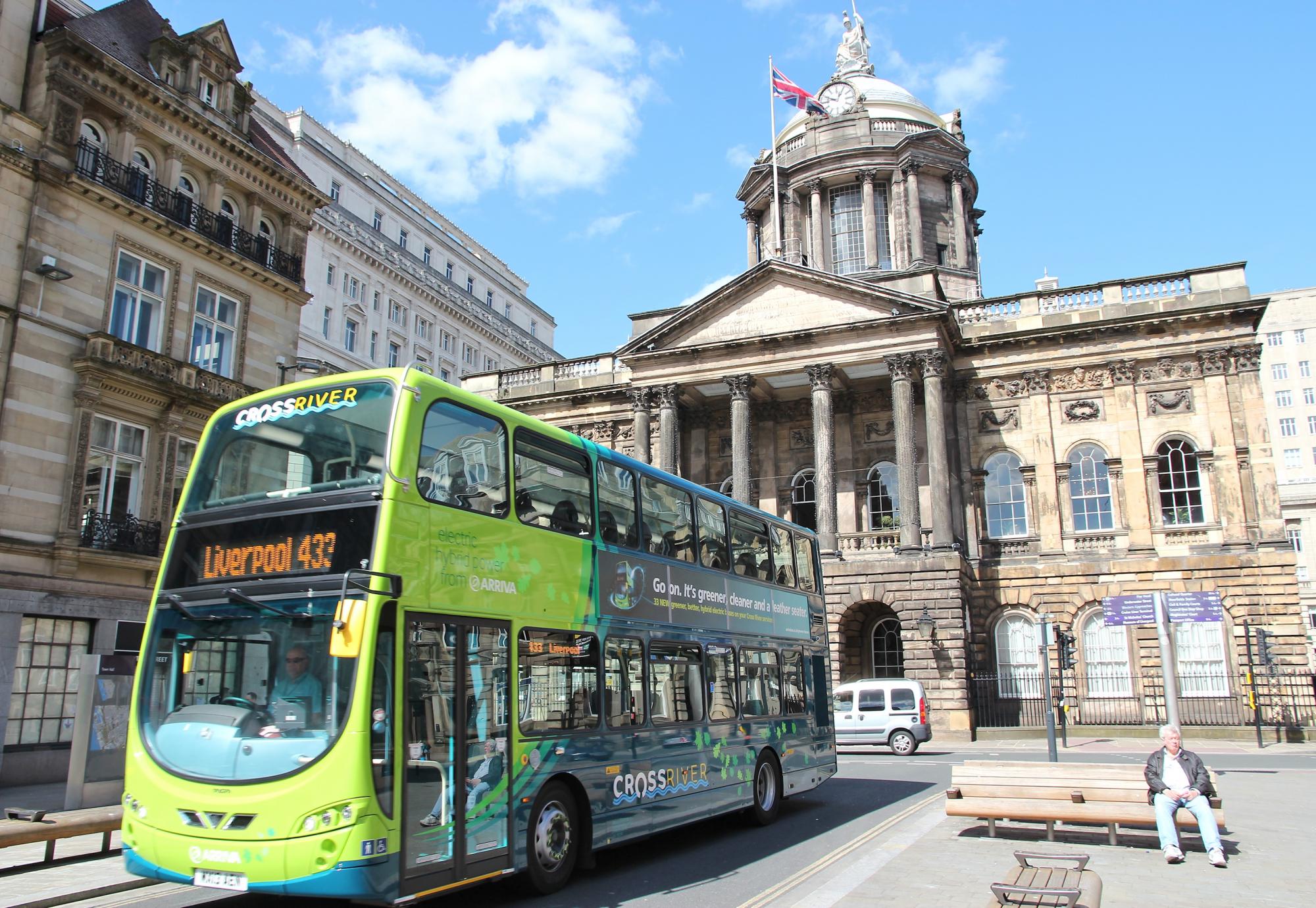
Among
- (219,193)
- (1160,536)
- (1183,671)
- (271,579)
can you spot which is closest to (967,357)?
(1160,536)

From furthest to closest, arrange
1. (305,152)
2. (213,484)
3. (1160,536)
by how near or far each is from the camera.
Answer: (305,152) → (1160,536) → (213,484)

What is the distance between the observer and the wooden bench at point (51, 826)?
857 centimetres

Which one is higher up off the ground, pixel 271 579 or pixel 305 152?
pixel 305 152

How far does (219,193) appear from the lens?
2173 cm

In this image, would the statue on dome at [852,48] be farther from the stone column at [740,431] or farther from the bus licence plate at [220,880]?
the bus licence plate at [220,880]

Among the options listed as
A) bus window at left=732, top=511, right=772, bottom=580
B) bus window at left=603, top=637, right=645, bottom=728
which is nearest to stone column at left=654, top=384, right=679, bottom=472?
bus window at left=732, top=511, right=772, bottom=580

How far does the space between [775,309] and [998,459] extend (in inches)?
357

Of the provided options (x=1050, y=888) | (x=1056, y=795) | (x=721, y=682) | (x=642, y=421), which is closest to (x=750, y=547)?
(x=721, y=682)

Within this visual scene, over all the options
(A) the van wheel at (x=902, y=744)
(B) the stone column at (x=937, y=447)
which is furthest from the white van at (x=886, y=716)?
(B) the stone column at (x=937, y=447)

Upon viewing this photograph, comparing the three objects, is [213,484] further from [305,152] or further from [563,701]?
[305,152]

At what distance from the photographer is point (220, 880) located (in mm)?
6500

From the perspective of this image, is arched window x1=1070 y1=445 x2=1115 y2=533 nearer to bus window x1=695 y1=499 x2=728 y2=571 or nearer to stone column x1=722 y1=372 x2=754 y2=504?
stone column x1=722 y1=372 x2=754 y2=504

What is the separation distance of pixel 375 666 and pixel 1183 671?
1130 inches

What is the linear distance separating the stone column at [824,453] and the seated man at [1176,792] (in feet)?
67.4
